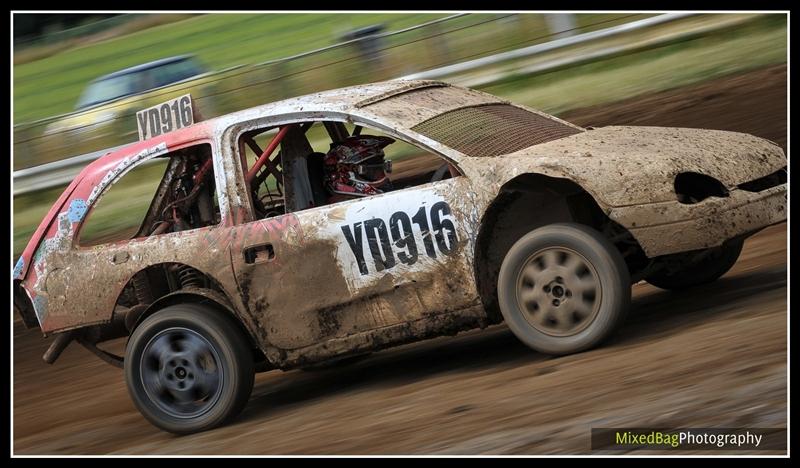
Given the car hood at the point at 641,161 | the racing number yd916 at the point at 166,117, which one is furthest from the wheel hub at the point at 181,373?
the car hood at the point at 641,161

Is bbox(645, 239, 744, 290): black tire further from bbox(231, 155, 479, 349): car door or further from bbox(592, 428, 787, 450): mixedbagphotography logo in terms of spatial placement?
bbox(592, 428, 787, 450): mixedbagphotography logo

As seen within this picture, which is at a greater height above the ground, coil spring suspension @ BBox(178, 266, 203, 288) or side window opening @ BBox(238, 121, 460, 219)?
side window opening @ BBox(238, 121, 460, 219)

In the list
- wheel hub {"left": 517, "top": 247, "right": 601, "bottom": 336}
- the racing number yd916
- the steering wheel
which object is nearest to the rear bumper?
wheel hub {"left": 517, "top": 247, "right": 601, "bottom": 336}

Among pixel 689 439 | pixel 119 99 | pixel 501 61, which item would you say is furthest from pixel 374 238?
pixel 119 99

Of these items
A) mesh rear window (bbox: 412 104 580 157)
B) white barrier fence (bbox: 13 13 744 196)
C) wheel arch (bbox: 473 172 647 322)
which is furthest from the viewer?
white barrier fence (bbox: 13 13 744 196)

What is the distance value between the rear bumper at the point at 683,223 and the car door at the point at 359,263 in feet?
2.71

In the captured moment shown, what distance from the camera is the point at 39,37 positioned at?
535 inches

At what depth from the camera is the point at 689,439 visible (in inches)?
211

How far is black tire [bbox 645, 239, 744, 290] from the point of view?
7.62 m

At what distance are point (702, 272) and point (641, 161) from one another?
1.70 m

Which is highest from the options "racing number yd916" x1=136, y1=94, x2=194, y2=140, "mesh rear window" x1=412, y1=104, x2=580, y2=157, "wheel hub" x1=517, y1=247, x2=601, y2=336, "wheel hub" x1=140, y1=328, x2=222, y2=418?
"racing number yd916" x1=136, y1=94, x2=194, y2=140

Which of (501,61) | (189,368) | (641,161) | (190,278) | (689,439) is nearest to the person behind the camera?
(689,439)

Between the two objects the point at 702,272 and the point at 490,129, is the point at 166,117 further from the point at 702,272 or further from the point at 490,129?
the point at 702,272

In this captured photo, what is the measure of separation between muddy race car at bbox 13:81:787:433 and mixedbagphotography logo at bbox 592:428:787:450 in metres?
0.99
